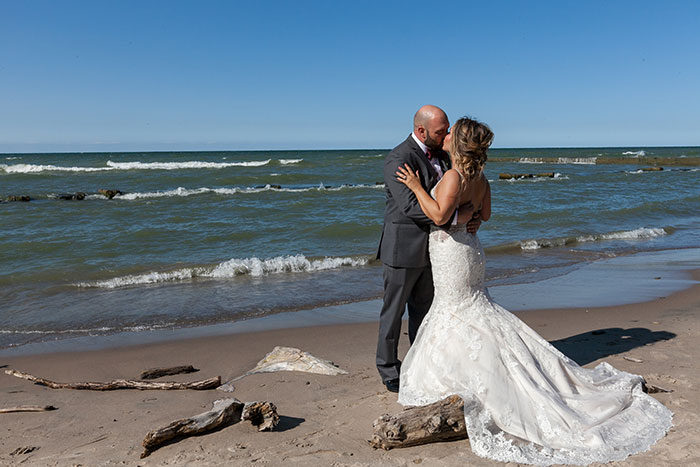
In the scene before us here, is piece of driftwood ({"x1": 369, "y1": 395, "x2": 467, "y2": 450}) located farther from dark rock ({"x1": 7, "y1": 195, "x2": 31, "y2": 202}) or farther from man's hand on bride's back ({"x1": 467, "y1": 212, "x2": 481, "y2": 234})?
dark rock ({"x1": 7, "y1": 195, "x2": 31, "y2": 202})

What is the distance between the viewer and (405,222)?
4348 mm

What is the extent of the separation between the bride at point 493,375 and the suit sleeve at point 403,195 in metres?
0.08

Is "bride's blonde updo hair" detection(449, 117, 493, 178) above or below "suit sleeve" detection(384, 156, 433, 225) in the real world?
above

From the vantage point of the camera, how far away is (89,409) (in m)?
4.33

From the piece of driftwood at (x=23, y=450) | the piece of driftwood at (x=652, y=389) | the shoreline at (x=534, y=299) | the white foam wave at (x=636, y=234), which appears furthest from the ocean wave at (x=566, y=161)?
the piece of driftwood at (x=23, y=450)

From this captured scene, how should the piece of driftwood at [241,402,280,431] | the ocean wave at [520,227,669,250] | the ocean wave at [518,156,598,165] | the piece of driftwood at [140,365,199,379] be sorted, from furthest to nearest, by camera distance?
the ocean wave at [518,156,598,165] → the ocean wave at [520,227,669,250] → the piece of driftwood at [140,365,199,379] → the piece of driftwood at [241,402,280,431]

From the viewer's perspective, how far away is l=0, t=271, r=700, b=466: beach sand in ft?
11.2

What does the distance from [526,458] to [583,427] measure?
478mm

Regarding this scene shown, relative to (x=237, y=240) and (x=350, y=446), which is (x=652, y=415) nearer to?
(x=350, y=446)

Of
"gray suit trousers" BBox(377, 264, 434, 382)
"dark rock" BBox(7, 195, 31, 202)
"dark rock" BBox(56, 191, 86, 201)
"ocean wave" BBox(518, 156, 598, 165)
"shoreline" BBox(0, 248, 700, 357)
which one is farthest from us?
"ocean wave" BBox(518, 156, 598, 165)

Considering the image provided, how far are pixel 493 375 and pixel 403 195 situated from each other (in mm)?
1435

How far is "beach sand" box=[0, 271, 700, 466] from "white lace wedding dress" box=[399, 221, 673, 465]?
6.8 inches

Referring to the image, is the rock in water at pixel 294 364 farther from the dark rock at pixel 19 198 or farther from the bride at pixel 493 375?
the dark rock at pixel 19 198

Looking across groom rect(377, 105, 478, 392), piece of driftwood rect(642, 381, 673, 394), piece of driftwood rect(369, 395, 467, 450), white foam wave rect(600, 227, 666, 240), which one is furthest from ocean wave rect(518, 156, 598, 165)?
piece of driftwood rect(369, 395, 467, 450)
